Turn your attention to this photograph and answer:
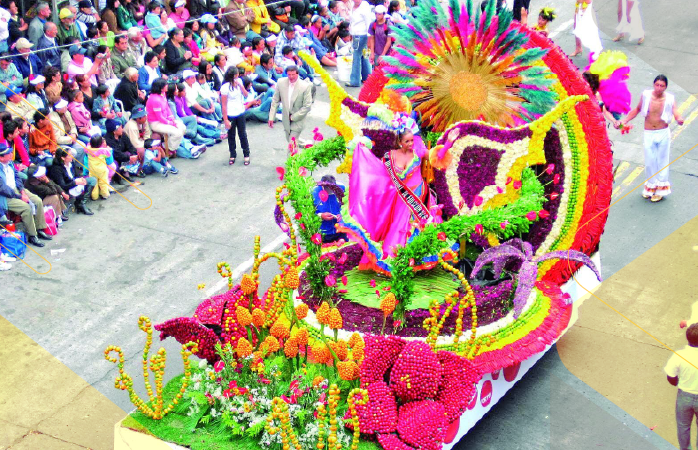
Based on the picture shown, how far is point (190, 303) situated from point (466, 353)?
3134mm

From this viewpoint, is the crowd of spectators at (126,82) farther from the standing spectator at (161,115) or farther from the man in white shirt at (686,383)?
the man in white shirt at (686,383)

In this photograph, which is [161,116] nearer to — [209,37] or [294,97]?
[294,97]

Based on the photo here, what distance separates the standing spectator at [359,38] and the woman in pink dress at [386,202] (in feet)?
22.2

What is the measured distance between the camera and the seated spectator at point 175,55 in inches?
484

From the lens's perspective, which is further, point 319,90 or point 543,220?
point 319,90

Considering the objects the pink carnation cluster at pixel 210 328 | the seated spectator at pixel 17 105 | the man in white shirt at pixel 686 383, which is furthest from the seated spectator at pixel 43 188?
the man in white shirt at pixel 686 383

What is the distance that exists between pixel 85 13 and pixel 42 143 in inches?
122

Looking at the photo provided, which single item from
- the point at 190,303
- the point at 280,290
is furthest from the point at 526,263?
the point at 190,303

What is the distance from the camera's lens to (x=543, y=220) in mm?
7004

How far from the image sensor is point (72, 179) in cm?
969

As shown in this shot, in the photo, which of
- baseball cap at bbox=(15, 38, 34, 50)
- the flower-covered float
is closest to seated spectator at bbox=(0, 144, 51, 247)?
baseball cap at bbox=(15, 38, 34, 50)

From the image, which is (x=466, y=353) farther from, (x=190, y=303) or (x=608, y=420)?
(x=190, y=303)

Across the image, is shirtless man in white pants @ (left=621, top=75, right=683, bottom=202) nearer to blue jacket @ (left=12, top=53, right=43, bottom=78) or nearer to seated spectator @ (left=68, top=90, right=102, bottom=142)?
seated spectator @ (left=68, top=90, right=102, bottom=142)

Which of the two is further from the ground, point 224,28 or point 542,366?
point 224,28
